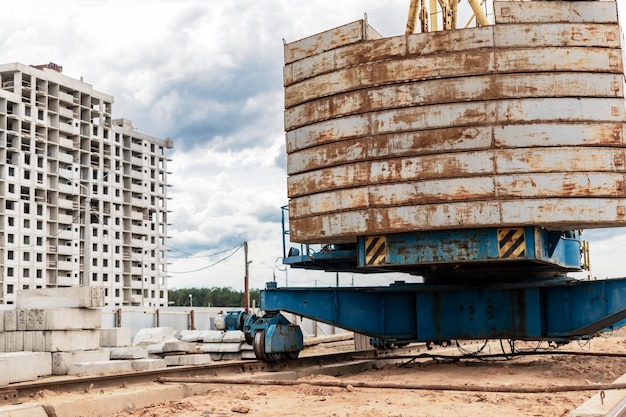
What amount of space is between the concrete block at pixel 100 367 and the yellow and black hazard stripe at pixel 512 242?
700 centimetres

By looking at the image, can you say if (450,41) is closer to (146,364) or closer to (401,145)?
(401,145)

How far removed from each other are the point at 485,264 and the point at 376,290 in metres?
2.25

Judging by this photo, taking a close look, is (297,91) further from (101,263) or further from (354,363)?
(101,263)

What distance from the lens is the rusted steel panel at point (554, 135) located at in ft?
36.5

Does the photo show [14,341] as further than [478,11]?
Yes

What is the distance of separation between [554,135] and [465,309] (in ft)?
12.4

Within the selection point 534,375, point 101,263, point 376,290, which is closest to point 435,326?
point 376,290

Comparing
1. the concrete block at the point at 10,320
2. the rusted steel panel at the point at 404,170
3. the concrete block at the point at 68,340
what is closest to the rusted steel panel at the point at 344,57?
the rusted steel panel at the point at 404,170

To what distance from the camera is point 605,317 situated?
12336 millimetres

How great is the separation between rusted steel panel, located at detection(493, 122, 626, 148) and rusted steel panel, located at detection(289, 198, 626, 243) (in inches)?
33.0

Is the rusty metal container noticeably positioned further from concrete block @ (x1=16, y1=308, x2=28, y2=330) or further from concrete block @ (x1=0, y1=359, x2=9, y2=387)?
concrete block @ (x1=16, y1=308, x2=28, y2=330)

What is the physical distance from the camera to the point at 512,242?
36.9 ft

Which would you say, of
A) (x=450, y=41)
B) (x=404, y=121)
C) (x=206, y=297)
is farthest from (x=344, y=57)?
(x=206, y=297)

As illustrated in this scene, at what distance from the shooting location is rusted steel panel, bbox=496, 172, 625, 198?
11.0m
